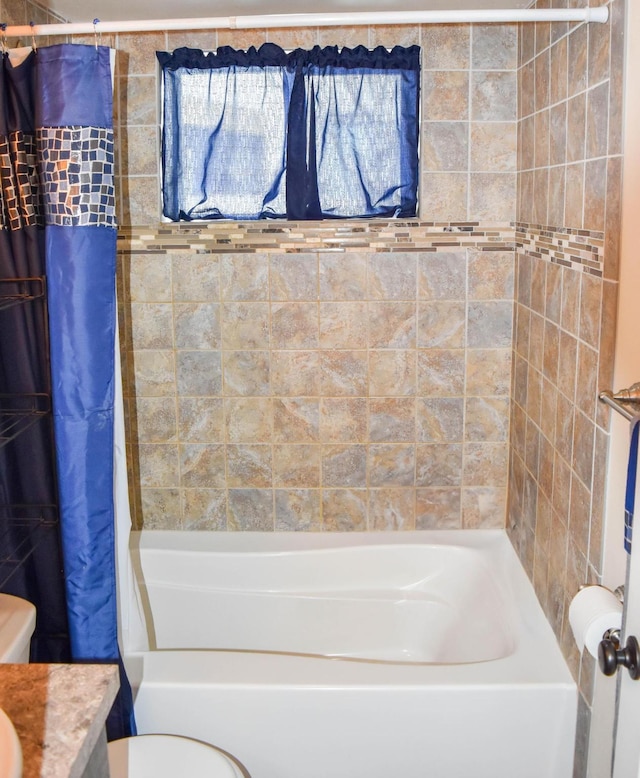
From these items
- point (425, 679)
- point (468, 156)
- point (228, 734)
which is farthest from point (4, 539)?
point (468, 156)

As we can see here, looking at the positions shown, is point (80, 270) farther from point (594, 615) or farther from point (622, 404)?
point (594, 615)

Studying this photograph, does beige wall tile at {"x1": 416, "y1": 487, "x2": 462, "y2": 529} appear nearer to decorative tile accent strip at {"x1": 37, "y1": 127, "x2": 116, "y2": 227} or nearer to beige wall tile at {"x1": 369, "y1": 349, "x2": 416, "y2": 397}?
beige wall tile at {"x1": 369, "y1": 349, "x2": 416, "y2": 397}

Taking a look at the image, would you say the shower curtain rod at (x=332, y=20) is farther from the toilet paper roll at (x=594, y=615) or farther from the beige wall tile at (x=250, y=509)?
the beige wall tile at (x=250, y=509)

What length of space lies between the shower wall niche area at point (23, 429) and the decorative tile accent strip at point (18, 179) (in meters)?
0.15

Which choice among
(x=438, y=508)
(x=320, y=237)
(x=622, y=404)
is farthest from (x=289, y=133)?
(x=622, y=404)

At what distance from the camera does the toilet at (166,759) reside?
1846 mm

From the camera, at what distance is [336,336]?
9.41ft

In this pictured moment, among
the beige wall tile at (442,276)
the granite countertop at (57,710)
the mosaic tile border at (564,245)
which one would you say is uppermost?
the mosaic tile border at (564,245)

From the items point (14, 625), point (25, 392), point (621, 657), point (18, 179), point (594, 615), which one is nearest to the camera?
point (621, 657)

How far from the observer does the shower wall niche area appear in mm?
2049

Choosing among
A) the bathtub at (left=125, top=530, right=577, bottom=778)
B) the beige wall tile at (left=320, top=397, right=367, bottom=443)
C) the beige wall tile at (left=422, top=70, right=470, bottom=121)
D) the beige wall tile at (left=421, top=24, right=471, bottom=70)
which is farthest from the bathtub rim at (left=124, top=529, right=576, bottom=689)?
the beige wall tile at (left=421, top=24, right=471, bottom=70)

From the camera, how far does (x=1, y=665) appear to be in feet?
3.85

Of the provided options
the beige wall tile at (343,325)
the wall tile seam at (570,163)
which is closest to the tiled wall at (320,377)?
the beige wall tile at (343,325)

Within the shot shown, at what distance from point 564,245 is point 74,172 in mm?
1259
